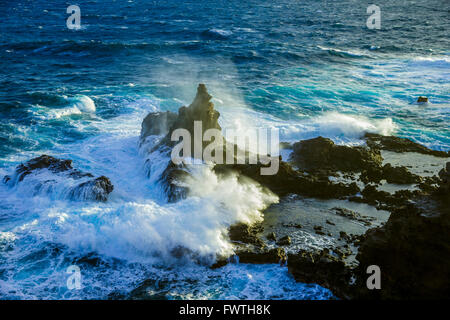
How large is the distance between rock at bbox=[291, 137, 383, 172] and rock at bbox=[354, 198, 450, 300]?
244 inches

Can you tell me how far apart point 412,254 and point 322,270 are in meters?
2.17

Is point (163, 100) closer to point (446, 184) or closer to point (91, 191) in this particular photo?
point (91, 191)

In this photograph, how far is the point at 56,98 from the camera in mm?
23359

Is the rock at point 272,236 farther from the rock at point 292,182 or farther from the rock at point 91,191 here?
the rock at point 91,191

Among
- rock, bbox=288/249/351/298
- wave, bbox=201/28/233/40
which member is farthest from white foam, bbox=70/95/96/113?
wave, bbox=201/28/233/40

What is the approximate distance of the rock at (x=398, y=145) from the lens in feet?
56.3

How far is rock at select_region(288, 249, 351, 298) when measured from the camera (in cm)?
949

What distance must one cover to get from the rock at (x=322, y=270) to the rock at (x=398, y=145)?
9.13 m

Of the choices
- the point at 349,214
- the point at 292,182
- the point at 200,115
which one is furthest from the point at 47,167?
the point at 349,214

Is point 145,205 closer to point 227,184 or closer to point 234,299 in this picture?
point 227,184

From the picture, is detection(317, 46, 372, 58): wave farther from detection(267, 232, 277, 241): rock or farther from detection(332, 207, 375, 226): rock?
detection(267, 232, 277, 241): rock

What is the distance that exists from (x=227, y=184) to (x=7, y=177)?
26.6 feet

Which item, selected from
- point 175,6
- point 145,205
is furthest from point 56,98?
point 175,6

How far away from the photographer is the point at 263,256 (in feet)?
34.4
